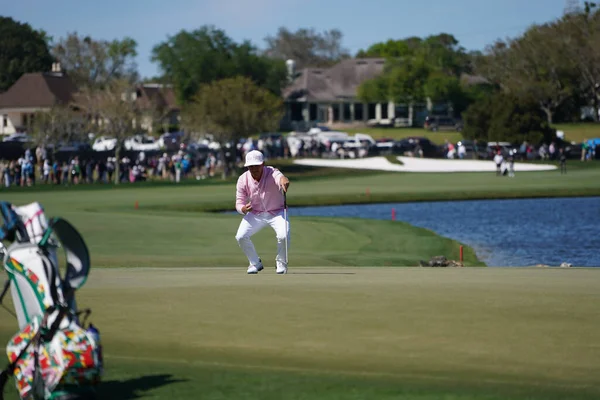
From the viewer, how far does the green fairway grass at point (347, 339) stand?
9.87 m

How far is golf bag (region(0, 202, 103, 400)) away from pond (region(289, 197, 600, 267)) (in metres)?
24.6

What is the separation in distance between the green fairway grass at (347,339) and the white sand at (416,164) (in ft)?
252

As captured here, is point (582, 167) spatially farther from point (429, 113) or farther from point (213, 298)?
point (213, 298)

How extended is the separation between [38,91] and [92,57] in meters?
14.1

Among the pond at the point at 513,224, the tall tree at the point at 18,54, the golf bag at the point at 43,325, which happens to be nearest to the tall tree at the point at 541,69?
the tall tree at the point at 18,54

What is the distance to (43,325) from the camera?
28.3ft

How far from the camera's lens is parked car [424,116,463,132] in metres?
132

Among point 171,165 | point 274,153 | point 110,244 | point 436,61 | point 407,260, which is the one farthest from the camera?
point 436,61

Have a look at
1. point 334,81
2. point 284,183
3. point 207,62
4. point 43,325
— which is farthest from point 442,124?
point 43,325

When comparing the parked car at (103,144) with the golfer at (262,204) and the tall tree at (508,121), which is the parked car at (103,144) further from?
the golfer at (262,204)

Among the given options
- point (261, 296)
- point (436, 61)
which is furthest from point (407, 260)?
point (436, 61)

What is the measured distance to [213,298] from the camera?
1312 centimetres

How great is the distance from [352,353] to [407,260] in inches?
743

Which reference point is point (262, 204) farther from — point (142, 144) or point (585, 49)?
point (585, 49)
